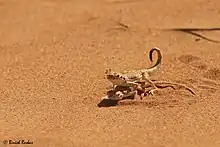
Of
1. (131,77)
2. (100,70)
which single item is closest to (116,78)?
(131,77)

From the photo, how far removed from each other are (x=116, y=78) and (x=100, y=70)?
0.96m

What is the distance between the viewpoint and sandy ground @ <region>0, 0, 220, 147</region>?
5227 mm

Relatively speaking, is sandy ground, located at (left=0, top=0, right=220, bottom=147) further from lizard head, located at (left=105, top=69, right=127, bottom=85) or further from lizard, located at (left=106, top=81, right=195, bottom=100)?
lizard head, located at (left=105, top=69, right=127, bottom=85)

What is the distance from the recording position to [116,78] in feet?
18.6

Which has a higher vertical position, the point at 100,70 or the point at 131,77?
the point at 100,70

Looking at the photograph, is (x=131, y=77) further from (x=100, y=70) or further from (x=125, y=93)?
(x=100, y=70)

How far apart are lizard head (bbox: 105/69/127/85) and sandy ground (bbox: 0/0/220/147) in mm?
238

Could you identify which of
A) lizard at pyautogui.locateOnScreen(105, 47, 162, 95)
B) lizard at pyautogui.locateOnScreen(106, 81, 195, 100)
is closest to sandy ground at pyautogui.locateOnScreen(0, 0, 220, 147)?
lizard at pyautogui.locateOnScreen(106, 81, 195, 100)

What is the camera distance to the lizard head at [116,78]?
5633 millimetres

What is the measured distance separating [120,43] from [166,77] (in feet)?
4.32

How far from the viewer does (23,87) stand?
20.5 feet

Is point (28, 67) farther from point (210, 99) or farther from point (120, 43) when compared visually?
point (210, 99)

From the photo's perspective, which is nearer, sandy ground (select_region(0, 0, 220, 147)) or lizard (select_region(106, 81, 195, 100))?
sandy ground (select_region(0, 0, 220, 147))

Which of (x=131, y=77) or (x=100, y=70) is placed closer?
(x=131, y=77)
